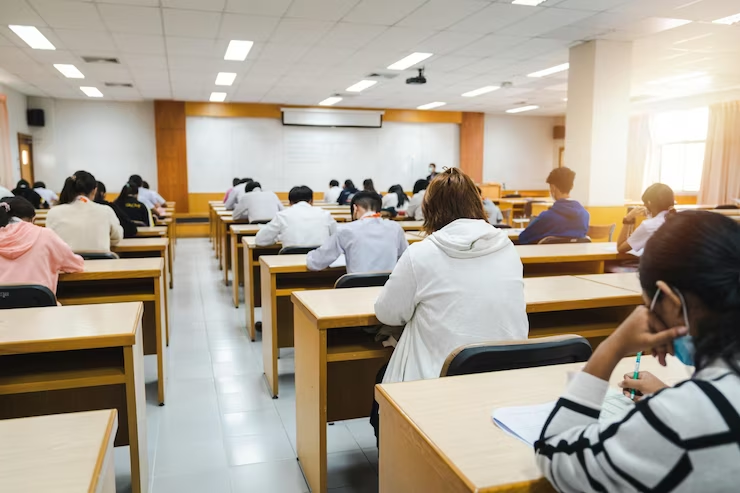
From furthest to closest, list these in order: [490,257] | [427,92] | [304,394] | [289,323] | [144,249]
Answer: [427,92] → [144,249] → [289,323] → [304,394] → [490,257]

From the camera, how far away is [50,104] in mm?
11805

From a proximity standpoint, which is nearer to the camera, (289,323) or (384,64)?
(289,323)

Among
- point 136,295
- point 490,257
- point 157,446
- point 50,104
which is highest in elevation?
point 50,104

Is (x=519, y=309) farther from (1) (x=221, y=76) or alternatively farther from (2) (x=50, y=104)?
(2) (x=50, y=104)

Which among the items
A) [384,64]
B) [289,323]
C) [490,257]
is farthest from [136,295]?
[384,64]

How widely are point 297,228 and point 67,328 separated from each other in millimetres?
2616

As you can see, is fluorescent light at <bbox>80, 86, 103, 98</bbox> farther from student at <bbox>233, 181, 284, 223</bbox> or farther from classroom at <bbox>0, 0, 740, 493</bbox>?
student at <bbox>233, 181, 284, 223</bbox>

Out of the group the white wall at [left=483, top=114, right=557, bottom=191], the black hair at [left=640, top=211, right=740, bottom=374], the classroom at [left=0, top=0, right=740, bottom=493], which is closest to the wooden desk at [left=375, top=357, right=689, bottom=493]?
the classroom at [left=0, top=0, right=740, bottom=493]

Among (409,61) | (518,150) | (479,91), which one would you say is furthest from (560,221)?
(518,150)

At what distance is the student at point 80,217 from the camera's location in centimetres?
387

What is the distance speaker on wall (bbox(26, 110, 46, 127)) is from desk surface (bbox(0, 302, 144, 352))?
36.5 feet

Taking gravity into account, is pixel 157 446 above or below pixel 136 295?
below

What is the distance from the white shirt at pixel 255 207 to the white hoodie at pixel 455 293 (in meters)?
5.15

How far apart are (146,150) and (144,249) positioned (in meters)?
9.01
